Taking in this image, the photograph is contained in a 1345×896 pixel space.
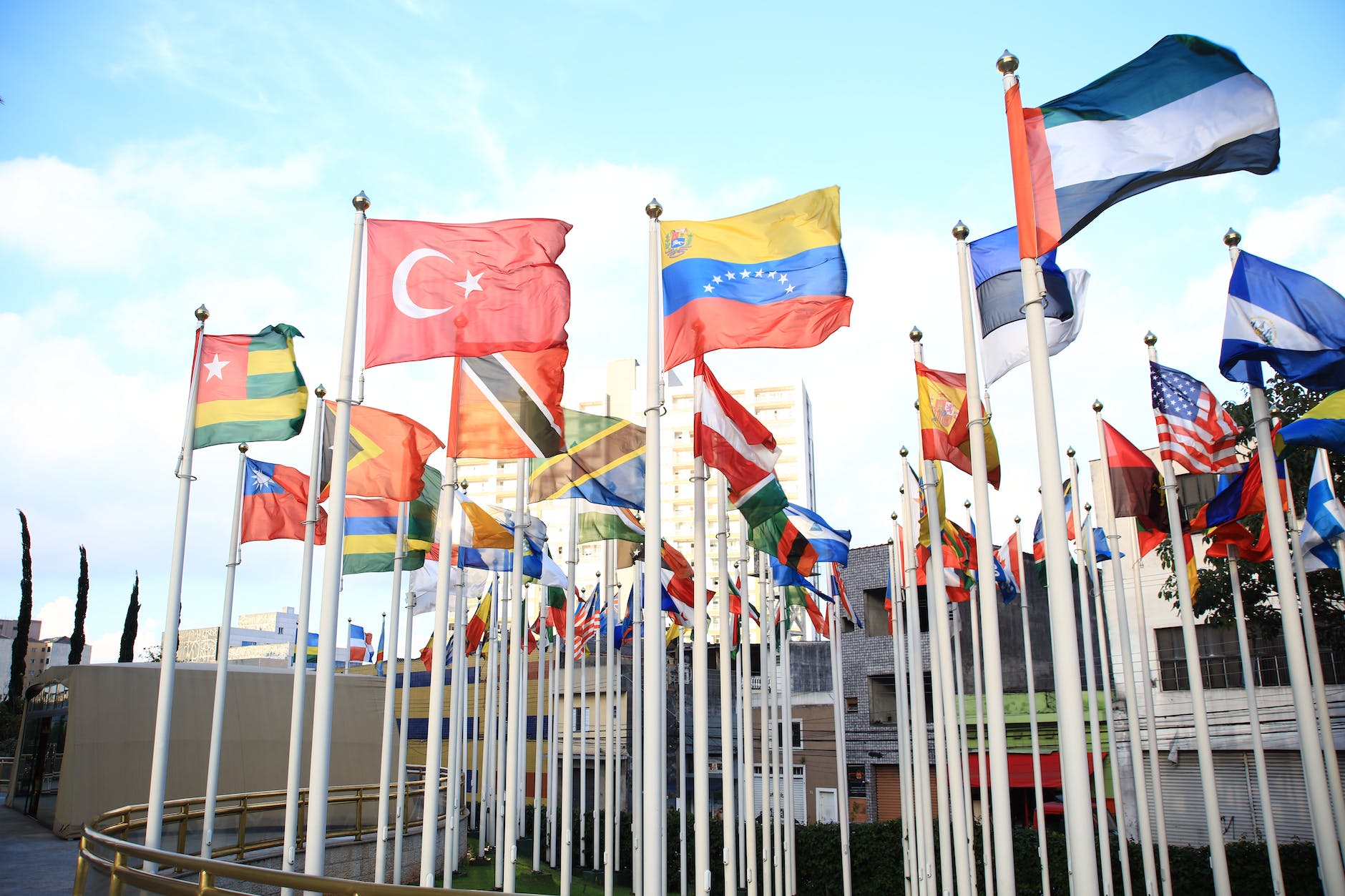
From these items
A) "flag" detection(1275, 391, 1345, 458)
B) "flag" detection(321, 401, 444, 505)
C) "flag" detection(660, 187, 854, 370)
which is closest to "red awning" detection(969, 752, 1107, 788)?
"flag" detection(1275, 391, 1345, 458)

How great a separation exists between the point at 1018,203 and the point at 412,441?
9.34 m

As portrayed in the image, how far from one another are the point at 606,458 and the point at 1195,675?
9.98 m

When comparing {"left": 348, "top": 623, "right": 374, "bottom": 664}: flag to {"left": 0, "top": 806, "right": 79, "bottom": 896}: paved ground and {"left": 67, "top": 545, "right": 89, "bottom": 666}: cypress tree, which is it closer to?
{"left": 67, "top": 545, "right": 89, "bottom": 666}: cypress tree

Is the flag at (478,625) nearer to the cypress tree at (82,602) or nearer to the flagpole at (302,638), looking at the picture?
the flagpole at (302,638)

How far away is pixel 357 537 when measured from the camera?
18.1 metres

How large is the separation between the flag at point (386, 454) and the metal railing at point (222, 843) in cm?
533

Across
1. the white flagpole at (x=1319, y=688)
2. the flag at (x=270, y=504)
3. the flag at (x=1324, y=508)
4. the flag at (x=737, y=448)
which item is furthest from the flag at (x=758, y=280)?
the flag at (x=1324, y=508)

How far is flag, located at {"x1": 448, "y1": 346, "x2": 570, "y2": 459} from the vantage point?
12.7m

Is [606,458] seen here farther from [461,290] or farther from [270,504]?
[270,504]

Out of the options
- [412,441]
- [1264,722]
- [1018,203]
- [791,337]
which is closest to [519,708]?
[412,441]

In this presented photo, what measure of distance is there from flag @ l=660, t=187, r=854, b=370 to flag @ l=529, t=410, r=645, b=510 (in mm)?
3527

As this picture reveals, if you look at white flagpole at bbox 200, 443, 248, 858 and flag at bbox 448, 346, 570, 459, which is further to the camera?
white flagpole at bbox 200, 443, 248, 858

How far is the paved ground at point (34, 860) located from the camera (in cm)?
1416

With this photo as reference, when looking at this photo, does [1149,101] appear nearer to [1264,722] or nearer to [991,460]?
[991,460]
